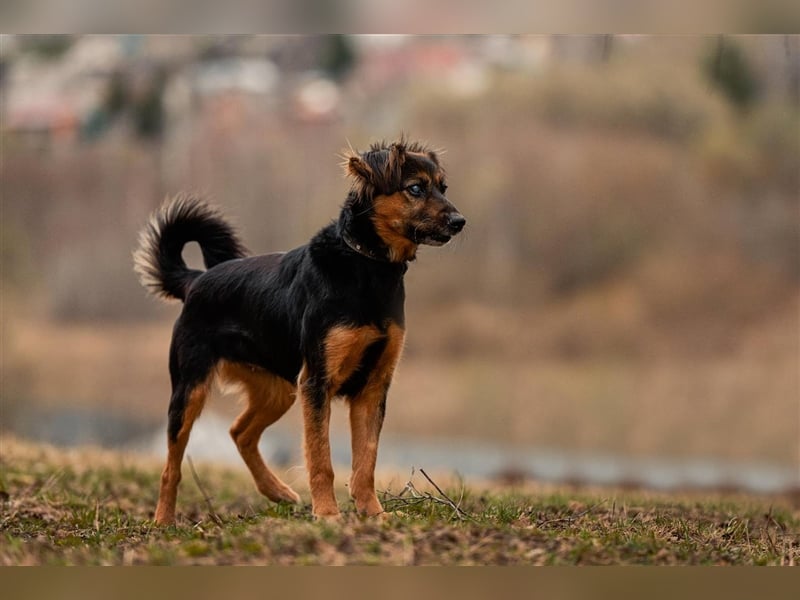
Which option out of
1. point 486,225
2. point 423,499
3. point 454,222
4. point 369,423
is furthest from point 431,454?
point 454,222

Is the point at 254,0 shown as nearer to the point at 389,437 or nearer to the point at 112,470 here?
the point at 112,470

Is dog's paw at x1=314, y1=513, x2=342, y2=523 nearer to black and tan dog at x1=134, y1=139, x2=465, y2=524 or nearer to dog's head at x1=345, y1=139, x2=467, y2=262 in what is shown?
black and tan dog at x1=134, y1=139, x2=465, y2=524

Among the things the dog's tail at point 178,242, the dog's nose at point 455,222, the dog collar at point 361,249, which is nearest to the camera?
the dog's nose at point 455,222

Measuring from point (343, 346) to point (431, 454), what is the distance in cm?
1907

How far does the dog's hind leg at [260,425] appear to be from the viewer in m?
9.35

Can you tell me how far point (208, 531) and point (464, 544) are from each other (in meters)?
1.83

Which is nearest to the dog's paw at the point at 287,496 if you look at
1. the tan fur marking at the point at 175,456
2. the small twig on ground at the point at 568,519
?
the tan fur marking at the point at 175,456

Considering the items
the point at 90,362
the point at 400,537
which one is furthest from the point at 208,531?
the point at 90,362

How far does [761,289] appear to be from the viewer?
34156 mm

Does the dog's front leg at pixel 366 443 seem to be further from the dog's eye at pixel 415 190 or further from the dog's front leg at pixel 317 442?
the dog's eye at pixel 415 190

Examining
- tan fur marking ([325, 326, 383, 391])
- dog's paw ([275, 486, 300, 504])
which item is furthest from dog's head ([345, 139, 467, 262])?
dog's paw ([275, 486, 300, 504])

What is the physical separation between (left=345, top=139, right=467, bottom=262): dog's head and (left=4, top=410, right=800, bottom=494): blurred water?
1454 centimetres

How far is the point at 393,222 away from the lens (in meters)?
7.87

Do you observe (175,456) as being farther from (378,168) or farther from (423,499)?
(378,168)
